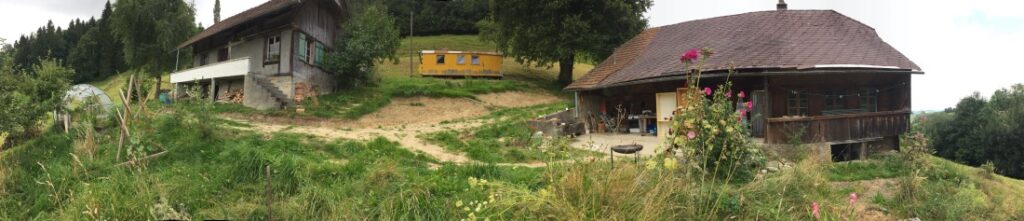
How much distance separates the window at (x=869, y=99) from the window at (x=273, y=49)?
58.8 feet

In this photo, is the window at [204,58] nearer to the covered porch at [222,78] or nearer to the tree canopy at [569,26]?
the covered porch at [222,78]

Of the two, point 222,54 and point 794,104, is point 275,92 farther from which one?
point 794,104

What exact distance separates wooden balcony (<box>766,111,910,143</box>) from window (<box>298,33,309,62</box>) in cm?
1507

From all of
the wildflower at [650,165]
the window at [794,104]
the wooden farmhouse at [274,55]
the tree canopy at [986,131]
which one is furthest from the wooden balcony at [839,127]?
the wooden farmhouse at [274,55]

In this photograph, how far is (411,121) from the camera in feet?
58.0

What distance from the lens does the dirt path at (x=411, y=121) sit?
39.1 ft

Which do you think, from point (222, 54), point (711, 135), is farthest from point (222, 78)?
Answer: point (711, 135)

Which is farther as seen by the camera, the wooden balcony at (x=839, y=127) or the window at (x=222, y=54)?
the window at (x=222, y=54)

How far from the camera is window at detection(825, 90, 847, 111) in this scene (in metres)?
13.1

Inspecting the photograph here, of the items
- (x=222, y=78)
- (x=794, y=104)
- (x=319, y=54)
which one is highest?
(x=319, y=54)

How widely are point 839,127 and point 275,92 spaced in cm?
1597

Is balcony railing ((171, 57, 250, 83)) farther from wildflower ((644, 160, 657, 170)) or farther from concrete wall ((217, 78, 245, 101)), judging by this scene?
wildflower ((644, 160, 657, 170))

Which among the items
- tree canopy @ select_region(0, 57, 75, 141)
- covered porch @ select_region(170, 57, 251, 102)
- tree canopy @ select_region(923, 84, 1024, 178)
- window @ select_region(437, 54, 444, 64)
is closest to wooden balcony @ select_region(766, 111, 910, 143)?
tree canopy @ select_region(923, 84, 1024, 178)

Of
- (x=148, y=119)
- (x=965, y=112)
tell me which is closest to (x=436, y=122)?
(x=148, y=119)
